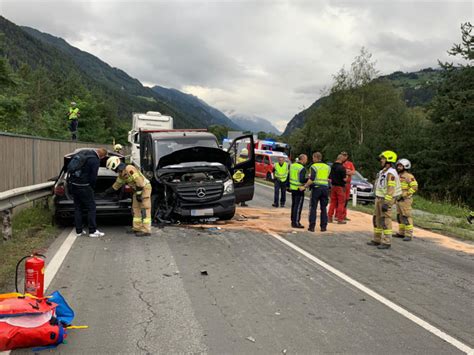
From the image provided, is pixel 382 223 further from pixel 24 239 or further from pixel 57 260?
pixel 24 239

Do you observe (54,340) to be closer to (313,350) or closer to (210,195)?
(313,350)

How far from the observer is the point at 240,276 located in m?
6.02

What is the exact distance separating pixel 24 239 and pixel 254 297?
472 cm

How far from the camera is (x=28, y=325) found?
3613 millimetres

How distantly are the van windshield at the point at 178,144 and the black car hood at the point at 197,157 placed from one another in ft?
0.63

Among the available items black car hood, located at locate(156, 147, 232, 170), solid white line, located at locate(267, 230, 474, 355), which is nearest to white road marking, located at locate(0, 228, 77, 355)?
black car hood, located at locate(156, 147, 232, 170)

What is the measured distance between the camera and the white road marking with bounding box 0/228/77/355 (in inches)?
220

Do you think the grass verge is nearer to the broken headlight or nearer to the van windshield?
the van windshield

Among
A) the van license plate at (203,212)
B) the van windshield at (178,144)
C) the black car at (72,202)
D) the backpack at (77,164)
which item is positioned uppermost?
the van windshield at (178,144)

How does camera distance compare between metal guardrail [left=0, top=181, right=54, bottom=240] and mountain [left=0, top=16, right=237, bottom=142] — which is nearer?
metal guardrail [left=0, top=181, right=54, bottom=240]

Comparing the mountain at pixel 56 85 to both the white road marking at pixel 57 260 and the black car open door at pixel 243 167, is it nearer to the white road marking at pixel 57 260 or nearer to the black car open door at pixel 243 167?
the black car open door at pixel 243 167

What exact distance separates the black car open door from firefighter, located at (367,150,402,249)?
12.5ft

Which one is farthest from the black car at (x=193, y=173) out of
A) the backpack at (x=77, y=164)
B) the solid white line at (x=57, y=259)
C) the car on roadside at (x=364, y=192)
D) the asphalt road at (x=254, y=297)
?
the car on roadside at (x=364, y=192)

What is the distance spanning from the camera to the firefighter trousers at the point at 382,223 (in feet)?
27.9
